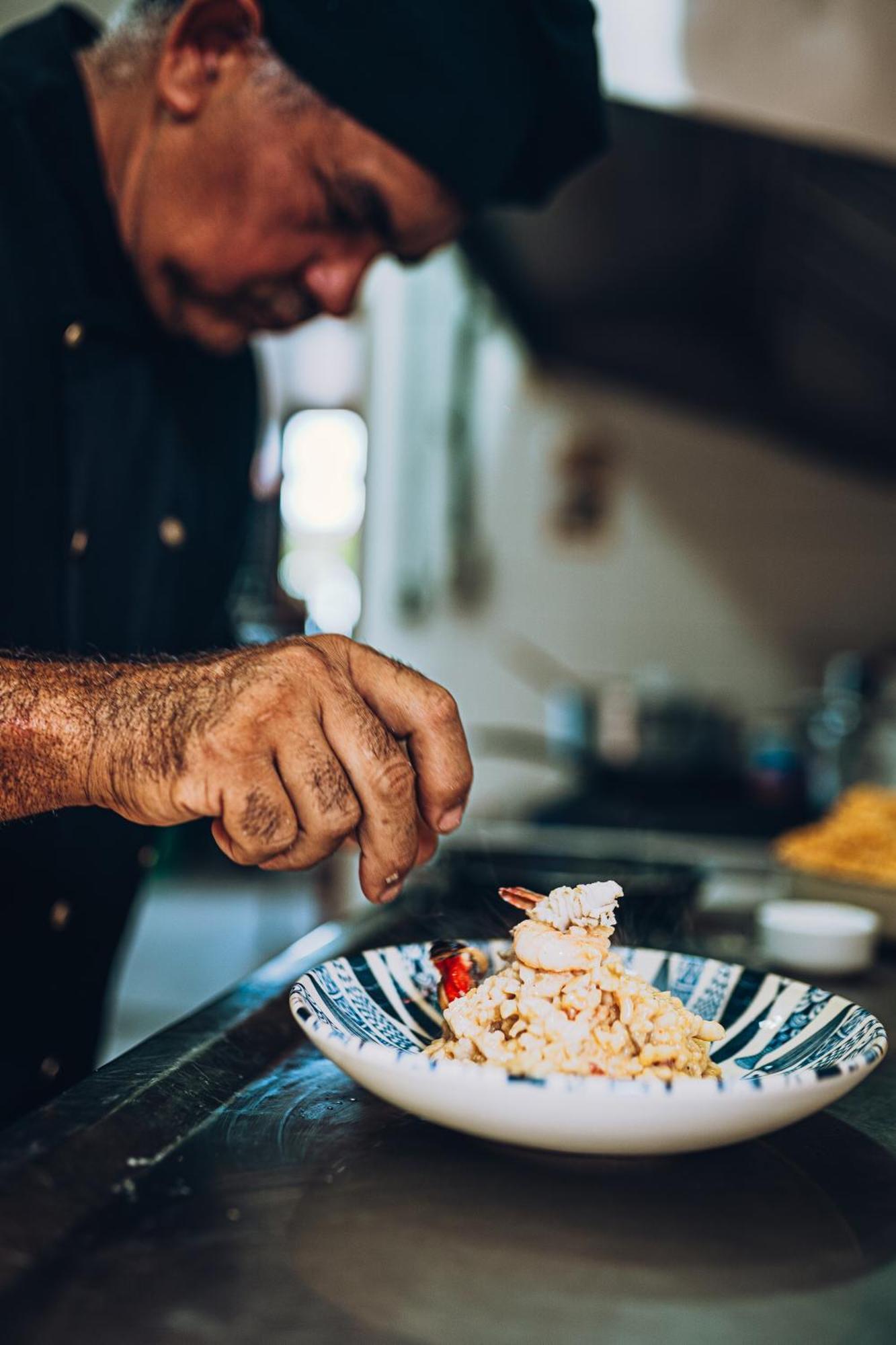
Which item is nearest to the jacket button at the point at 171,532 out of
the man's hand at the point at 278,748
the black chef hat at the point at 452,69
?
the black chef hat at the point at 452,69

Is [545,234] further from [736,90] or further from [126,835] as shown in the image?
[126,835]

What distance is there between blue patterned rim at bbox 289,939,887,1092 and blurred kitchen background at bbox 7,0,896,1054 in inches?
60.9

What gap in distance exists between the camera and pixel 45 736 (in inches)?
34.3

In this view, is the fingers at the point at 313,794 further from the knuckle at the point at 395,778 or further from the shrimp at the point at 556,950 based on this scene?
the shrimp at the point at 556,950

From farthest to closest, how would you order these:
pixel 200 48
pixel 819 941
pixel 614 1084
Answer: pixel 200 48, pixel 819 941, pixel 614 1084

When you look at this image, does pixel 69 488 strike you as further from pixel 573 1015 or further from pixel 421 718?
pixel 573 1015

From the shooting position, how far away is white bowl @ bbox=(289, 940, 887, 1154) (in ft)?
2.01

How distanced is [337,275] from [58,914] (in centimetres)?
93

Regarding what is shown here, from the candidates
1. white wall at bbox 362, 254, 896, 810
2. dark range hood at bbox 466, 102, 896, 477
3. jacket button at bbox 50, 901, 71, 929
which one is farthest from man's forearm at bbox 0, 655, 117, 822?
white wall at bbox 362, 254, 896, 810

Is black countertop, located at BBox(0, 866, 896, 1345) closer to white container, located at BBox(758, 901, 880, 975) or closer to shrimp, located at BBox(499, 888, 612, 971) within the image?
shrimp, located at BBox(499, 888, 612, 971)

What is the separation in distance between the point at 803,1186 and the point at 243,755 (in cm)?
47

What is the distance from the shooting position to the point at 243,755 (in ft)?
2.65

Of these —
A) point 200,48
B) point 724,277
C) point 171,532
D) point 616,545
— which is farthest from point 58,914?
point 616,545

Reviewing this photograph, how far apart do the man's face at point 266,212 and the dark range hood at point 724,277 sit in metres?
0.79
